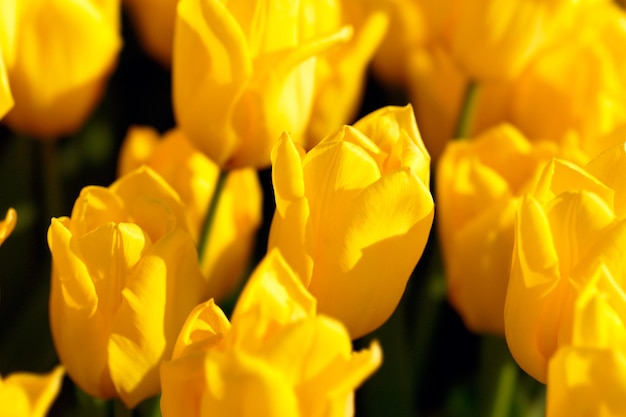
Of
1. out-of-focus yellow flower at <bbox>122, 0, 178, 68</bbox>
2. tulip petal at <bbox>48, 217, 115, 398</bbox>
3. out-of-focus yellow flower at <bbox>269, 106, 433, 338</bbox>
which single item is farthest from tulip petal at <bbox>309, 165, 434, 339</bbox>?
out-of-focus yellow flower at <bbox>122, 0, 178, 68</bbox>

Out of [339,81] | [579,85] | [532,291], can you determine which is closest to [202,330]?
[532,291]

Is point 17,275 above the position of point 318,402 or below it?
below

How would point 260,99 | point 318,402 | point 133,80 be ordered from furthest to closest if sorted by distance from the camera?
1. point 133,80
2. point 260,99
3. point 318,402

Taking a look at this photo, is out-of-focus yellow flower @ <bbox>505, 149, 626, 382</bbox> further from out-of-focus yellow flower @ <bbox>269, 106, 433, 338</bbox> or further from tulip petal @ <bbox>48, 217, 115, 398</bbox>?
tulip petal @ <bbox>48, 217, 115, 398</bbox>

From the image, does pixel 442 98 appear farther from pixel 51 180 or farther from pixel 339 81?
pixel 51 180

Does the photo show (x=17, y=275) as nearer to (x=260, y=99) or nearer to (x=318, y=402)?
(x=260, y=99)

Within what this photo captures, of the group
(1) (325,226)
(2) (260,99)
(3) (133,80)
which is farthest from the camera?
(3) (133,80)

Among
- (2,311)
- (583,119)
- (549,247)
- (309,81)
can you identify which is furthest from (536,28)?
(2,311)
